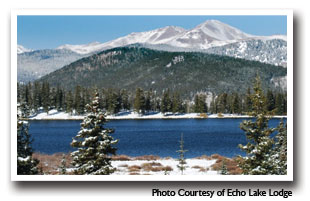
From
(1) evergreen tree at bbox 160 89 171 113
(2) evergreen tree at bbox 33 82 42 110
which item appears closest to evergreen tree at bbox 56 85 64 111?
(2) evergreen tree at bbox 33 82 42 110

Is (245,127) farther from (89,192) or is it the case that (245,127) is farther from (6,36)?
(6,36)

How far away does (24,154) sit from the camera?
12.4 metres

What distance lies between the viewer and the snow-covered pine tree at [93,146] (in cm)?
1405

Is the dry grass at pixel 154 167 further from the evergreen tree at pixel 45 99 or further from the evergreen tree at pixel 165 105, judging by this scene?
the evergreen tree at pixel 165 105

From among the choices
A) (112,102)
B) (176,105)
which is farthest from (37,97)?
(176,105)

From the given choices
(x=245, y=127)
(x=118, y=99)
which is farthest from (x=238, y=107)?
(x=245, y=127)

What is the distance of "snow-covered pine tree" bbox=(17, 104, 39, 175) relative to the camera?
480 inches

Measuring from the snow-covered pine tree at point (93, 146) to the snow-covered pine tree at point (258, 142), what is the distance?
4547 mm

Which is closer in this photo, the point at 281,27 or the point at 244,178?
the point at 244,178

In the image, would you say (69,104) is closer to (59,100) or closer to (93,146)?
(59,100)

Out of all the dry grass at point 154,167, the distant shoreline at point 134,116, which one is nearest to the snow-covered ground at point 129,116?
the distant shoreline at point 134,116

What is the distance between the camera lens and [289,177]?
12.1 meters

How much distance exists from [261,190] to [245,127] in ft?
9.13

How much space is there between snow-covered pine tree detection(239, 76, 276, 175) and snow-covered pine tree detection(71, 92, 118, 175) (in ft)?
14.9
